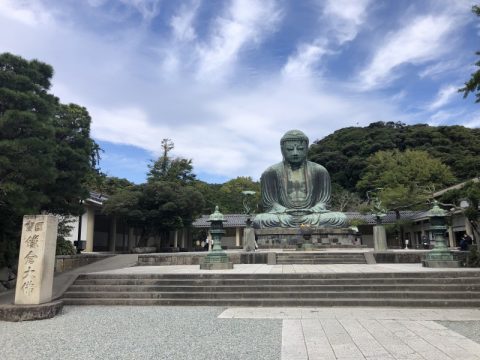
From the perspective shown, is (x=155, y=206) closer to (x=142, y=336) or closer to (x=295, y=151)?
(x=295, y=151)

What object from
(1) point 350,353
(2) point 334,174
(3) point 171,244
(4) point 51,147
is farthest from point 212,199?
(1) point 350,353

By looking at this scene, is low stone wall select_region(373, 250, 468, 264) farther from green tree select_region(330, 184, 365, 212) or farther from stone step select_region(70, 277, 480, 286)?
green tree select_region(330, 184, 365, 212)

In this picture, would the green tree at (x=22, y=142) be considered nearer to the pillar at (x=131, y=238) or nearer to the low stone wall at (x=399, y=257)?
the low stone wall at (x=399, y=257)

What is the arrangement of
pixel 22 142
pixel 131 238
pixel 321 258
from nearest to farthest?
pixel 22 142, pixel 321 258, pixel 131 238

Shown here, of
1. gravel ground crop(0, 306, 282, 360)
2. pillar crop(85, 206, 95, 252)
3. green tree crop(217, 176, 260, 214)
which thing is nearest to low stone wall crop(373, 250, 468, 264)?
gravel ground crop(0, 306, 282, 360)

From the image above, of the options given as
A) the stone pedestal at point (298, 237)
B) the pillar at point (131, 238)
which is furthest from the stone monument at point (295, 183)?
the pillar at point (131, 238)

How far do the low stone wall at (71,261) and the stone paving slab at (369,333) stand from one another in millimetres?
7362

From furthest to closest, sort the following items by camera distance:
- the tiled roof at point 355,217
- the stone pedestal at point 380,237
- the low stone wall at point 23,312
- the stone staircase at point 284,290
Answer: the tiled roof at point 355,217 → the stone pedestal at point 380,237 → the stone staircase at point 284,290 → the low stone wall at point 23,312

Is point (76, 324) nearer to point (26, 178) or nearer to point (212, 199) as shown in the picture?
point (26, 178)

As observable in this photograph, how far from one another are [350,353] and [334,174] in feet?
148

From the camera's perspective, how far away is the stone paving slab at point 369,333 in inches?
193

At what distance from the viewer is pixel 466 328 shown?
20.4ft

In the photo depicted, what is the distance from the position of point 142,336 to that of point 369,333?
11.0 ft

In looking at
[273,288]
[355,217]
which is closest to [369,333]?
[273,288]
